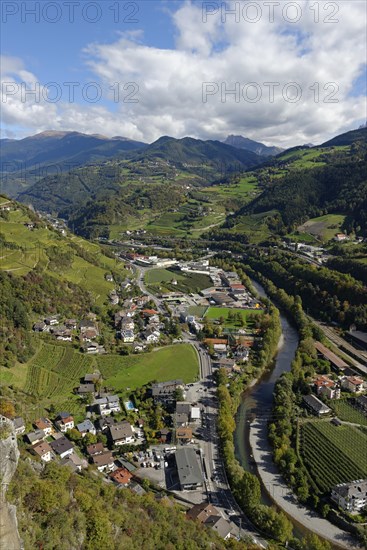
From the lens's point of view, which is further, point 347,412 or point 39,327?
point 39,327

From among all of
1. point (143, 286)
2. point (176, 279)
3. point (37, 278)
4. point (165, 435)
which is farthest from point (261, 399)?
point (176, 279)

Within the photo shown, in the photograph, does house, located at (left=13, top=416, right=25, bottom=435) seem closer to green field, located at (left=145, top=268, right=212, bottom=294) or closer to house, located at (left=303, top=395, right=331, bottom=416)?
house, located at (left=303, top=395, right=331, bottom=416)

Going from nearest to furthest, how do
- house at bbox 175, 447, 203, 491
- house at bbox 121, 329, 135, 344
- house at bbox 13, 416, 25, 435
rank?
1. house at bbox 175, 447, 203, 491
2. house at bbox 13, 416, 25, 435
3. house at bbox 121, 329, 135, 344

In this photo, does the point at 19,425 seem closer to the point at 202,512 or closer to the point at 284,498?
the point at 202,512

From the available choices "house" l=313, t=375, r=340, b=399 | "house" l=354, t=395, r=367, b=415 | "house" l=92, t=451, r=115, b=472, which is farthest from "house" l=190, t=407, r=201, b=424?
"house" l=354, t=395, r=367, b=415

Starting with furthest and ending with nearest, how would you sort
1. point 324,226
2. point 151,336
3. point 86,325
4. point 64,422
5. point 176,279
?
point 324,226 < point 176,279 < point 86,325 < point 151,336 < point 64,422

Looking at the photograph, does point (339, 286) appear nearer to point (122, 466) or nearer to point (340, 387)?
point (340, 387)

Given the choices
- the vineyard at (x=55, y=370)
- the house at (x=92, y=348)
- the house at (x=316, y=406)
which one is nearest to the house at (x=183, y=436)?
the house at (x=316, y=406)
